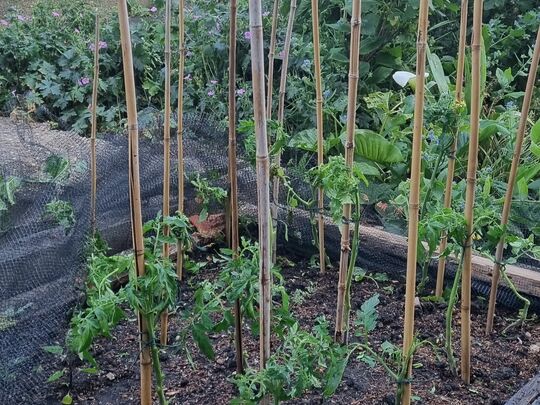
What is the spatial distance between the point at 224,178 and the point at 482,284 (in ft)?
3.60

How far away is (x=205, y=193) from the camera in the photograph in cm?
294

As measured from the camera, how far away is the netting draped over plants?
2.21 meters

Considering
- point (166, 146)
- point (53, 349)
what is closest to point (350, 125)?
point (166, 146)

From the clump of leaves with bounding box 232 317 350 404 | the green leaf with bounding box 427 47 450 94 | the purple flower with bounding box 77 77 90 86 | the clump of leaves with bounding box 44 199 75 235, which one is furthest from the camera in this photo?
the purple flower with bounding box 77 77 90 86

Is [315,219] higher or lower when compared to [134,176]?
lower

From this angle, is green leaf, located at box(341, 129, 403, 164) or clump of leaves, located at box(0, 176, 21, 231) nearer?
clump of leaves, located at box(0, 176, 21, 231)

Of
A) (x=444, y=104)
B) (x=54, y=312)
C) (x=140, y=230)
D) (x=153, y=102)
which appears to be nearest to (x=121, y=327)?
(x=54, y=312)

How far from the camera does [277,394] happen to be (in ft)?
5.29

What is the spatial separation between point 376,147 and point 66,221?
128cm

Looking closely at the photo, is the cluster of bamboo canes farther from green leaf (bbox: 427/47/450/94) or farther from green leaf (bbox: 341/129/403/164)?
green leaf (bbox: 427/47/450/94)

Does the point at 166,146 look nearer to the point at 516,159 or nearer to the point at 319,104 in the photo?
the point at 319,104

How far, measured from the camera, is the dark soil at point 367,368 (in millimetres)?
2203

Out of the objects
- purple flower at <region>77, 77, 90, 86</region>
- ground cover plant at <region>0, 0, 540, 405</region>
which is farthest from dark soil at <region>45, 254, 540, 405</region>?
purple flower at <region>77, 77, 90, 86</region>

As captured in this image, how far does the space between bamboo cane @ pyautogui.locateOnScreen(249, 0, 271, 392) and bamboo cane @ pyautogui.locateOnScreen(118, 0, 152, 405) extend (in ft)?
0.83
